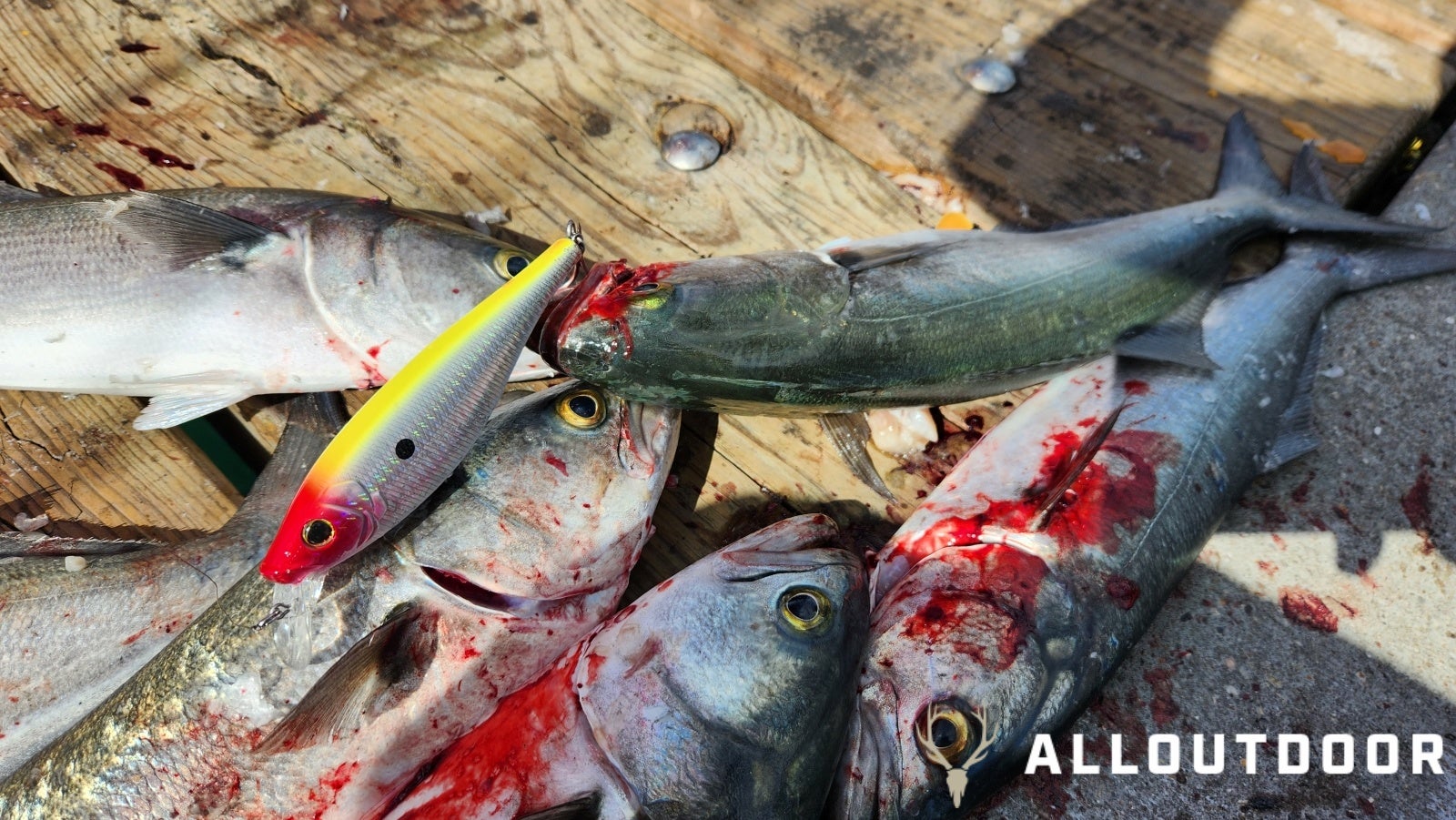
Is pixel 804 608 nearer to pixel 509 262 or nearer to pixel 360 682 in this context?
pixel 360 682

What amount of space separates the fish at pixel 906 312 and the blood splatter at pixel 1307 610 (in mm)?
803

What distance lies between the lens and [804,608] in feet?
7.21

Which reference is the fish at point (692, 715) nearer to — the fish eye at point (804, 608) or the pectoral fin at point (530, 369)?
the fish eye at point (804, 608)

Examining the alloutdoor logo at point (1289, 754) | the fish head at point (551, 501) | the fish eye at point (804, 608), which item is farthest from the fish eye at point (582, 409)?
the alloutdoor logo at point (1289, 754)

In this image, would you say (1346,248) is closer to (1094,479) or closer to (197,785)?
(1094,479)

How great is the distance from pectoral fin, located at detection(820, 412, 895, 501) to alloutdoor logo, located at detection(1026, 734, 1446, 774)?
102 cm

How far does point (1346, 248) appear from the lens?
317cm

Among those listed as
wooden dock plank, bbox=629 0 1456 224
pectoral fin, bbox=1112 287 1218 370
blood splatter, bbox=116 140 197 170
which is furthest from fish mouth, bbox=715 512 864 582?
blood splatter, bbox=116 140 197 170

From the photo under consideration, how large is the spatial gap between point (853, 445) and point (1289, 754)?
5.28ft

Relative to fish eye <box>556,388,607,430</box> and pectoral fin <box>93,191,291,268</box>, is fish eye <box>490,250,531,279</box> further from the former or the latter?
pectoral fin <box>93,191,291,268</box>

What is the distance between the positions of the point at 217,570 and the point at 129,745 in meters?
0.54

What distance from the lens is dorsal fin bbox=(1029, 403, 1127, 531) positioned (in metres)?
2.43

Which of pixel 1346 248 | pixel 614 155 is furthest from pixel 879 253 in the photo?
pixel 1346 248

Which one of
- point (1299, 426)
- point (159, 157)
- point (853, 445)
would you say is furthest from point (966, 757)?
point (159, 157)
